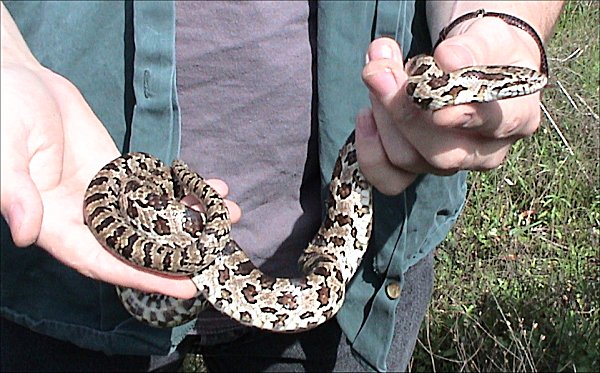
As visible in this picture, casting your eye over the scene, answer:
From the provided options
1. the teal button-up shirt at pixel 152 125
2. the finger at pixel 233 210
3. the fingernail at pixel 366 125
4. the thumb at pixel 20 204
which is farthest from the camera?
the finger at pixel 233 210

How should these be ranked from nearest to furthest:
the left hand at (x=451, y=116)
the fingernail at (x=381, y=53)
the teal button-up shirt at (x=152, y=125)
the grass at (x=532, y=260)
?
the left hand at (x=451, y=116) → the fingernail at (x=381, y=53) → the teal button-up shirt at (x=152, y=125) → the grass at (x=532, y=260)

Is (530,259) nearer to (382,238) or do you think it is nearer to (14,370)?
(382,238)

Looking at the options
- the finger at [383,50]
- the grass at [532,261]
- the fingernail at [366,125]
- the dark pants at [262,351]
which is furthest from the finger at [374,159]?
the grass at [532,261]

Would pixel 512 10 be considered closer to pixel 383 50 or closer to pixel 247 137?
pixel 383 50

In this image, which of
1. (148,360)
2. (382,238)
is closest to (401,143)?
(382,238)

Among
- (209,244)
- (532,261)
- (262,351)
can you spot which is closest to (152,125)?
(209,244)

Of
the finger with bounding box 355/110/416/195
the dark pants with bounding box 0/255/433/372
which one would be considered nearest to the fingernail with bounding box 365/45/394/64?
the finger with bounding box 355/110/416/195

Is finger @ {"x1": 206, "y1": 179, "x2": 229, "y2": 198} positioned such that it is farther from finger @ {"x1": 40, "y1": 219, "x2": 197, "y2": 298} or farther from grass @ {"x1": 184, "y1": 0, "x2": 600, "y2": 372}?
grass @ {"x1": 184, "y1": 0, "x2": 600, "y2": 372}

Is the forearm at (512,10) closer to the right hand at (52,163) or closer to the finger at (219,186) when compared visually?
the finger at (219,186)

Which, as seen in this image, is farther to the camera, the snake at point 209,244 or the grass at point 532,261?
the grass at point 532,261
